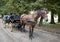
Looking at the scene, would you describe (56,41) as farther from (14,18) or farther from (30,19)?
(14,18)

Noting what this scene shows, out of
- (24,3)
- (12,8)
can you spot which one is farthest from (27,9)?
(12,8)

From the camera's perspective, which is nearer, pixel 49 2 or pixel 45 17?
pixel 45 17

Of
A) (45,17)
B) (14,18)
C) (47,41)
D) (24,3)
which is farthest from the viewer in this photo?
(14,18)

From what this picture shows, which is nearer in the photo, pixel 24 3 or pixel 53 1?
pixel 53 1

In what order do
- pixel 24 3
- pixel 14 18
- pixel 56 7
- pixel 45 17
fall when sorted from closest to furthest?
pixel 45 17 → pixel 56 7 → pixel 24 3 → pixel 14 18

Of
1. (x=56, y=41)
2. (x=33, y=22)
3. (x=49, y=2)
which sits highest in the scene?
(x=49, y=2)

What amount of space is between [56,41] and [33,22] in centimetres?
183

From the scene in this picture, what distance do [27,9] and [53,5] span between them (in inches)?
168

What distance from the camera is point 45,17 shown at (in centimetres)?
1118

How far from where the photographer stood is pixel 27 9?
21.6 m

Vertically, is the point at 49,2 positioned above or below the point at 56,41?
above

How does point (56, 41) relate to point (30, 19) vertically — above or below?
below

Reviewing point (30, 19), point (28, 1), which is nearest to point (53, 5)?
point (28, 1)

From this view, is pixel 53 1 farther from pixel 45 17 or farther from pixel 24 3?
pixel 45 17
